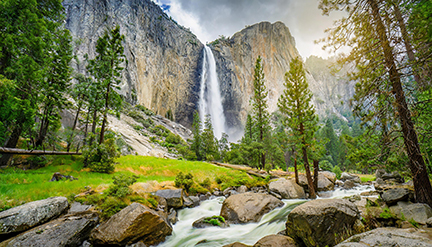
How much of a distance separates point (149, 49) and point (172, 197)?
62894 millimetres

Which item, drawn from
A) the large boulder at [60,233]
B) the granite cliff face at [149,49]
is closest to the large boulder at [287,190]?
the large boulder at [60,233]

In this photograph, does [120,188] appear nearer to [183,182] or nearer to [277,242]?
[183,182]

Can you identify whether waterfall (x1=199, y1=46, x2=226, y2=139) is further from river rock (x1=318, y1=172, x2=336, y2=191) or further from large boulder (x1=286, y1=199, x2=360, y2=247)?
large boulder (x1=286, y1=199, x2=360, y2=247)

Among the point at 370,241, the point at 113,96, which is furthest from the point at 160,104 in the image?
the point at 370,241

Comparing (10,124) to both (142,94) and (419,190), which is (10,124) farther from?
(142,94)

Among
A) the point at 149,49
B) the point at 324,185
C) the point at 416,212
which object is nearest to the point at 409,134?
the point at 416,212

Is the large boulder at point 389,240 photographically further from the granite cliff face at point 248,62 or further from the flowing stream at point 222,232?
the granite cliff face at point 248,62

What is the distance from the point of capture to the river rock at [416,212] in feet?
17.6

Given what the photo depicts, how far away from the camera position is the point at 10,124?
10.7m

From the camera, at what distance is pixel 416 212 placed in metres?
5.57

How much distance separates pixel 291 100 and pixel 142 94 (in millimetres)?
52538

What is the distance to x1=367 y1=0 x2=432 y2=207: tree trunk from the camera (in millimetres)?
5863

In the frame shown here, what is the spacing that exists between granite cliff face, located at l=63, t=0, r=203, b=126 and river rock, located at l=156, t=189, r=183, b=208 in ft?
144

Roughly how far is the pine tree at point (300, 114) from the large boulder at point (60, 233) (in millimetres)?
14005
